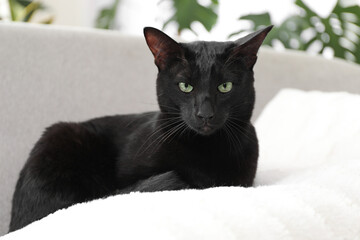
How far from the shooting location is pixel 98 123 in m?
1.20

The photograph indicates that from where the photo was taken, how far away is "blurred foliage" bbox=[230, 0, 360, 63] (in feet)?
6.65

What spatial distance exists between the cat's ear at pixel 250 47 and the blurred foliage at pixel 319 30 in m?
1.13

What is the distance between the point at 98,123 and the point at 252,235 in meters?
0.78

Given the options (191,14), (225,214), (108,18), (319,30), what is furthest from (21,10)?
(225,214)

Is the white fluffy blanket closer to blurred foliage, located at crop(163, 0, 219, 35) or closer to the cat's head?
the cat's head

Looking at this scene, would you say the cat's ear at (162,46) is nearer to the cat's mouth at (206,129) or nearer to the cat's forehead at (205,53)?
the cat's forehead at (205,53)

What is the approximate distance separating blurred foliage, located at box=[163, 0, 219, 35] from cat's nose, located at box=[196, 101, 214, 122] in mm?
1302

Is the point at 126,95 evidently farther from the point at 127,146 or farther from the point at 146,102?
the point at 127,146

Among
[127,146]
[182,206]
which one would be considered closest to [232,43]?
[127,146]

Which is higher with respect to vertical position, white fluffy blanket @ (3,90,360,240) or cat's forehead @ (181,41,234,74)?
cat's forehead @ (181,41,234,74)

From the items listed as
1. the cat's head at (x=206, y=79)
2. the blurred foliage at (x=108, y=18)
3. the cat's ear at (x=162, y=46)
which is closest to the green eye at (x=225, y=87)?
the cat's head at (x=206, y=79)

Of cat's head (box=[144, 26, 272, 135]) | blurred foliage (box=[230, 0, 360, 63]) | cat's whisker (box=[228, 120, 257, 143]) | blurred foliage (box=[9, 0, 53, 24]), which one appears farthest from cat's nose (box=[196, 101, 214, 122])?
blurred foliage (box=[9, 0, 53, 24])

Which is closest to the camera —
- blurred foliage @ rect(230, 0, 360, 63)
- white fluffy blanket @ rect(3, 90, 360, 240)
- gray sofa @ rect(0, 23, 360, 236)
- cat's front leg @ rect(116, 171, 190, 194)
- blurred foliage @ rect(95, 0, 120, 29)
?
white fluffy blanket @ rect(3, 90, 360, 240)

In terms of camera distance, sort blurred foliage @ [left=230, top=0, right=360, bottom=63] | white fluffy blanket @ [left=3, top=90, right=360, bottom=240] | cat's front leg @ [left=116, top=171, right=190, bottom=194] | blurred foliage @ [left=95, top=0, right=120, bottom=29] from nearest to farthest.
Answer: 1. white fluffy blanket @ [left=3, top=90, right=360, bottom=240]
2. cat's front leg @ [left=116, top=171, right=190, bottom=194]
3. blurred foliage @ [left=230, top=0, right=360, bottom=63]
4. blurred foliage @ [left=95, top=0, right=120, bottom=29]
